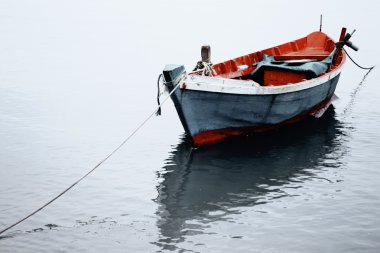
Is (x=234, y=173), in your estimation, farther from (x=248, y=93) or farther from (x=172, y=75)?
(x=172, y=75)

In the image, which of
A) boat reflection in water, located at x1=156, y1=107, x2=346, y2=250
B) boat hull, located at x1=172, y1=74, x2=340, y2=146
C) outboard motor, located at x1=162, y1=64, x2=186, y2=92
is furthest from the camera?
boat hull, located at x1=172, y1=74, x2=340, y2=146

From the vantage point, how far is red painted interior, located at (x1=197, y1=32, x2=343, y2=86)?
1603 centimetres

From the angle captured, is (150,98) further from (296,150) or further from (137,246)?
(137,246)

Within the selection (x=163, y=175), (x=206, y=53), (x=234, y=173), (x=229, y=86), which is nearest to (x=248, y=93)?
(x=229, y=86)

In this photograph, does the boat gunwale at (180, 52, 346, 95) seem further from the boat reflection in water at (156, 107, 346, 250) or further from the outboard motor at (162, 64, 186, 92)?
the boat reflection in water at (156, 107, 346, 250)

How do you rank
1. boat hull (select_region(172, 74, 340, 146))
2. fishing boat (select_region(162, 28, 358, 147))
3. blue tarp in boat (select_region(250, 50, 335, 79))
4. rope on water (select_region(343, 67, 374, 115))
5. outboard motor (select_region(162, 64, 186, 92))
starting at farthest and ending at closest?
rope on water (select_region(343, 67, 374, 115)) → blue tarp in boat (select_region(250, 50, 335, 79)) → boat hull (select_region(172, 74, 340, 146)) → fishing boat (select_region(162, 28, 358, 147)) → outboard motor (select_region(162, 64, 186, 92))

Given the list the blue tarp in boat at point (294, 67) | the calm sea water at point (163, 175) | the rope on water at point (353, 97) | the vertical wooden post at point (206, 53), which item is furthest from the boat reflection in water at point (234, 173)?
the rope on water at point (353, 97)

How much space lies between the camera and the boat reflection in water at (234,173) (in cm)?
1011

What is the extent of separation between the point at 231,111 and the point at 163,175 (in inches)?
110

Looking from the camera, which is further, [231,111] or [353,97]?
[353,97]

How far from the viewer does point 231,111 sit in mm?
13359

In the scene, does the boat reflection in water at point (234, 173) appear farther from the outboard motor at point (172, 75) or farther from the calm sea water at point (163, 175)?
the outboard motor at point (172, 75)

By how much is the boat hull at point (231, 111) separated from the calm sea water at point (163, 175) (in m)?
0.52

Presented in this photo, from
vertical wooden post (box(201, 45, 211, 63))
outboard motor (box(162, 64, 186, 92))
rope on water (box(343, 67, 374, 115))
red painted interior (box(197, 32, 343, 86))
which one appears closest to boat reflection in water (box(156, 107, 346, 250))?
red painted interior (box(197, 32, 343, 86))
